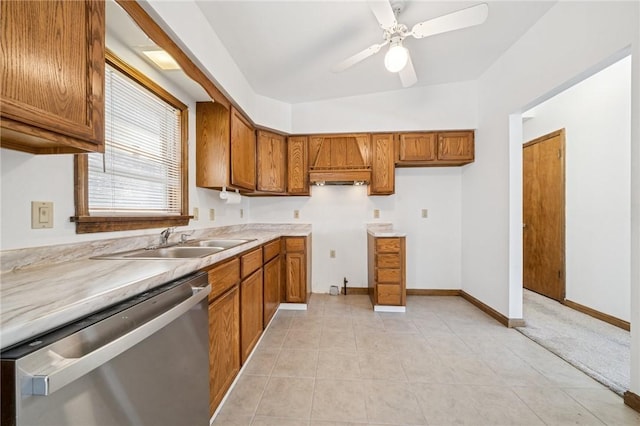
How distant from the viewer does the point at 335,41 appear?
2268mm

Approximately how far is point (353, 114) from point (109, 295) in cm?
331

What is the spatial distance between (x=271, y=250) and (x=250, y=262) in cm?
64

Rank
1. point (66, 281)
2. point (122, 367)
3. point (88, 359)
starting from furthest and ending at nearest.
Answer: point (66, 281) → point (122, 367) → point (88, 359)

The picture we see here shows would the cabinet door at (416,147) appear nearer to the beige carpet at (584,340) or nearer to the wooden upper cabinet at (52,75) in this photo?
the beige carpet at (584,340)

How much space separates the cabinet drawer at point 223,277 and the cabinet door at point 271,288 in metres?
0.75

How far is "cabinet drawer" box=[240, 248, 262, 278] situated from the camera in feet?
6.09

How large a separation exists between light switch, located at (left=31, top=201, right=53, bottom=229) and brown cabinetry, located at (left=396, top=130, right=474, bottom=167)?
329 centimetres

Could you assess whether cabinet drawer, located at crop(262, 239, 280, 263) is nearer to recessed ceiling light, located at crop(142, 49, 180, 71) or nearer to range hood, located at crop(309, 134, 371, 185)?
range hood, located at crop(309, 134, 371, 185)

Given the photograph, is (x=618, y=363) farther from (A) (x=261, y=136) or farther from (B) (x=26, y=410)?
(A) (x=261, y=136)

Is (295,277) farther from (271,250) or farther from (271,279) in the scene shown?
(271,250)

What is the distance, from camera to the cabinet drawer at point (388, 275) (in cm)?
304

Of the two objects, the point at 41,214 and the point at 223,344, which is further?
the point at 223,344

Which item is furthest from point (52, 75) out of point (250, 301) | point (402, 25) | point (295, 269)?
point (295, 269)

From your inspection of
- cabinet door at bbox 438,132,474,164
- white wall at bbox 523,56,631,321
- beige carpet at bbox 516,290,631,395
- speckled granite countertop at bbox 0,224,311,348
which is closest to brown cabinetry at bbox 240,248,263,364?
speckled granite countertop at bbox 0,224,311,348
